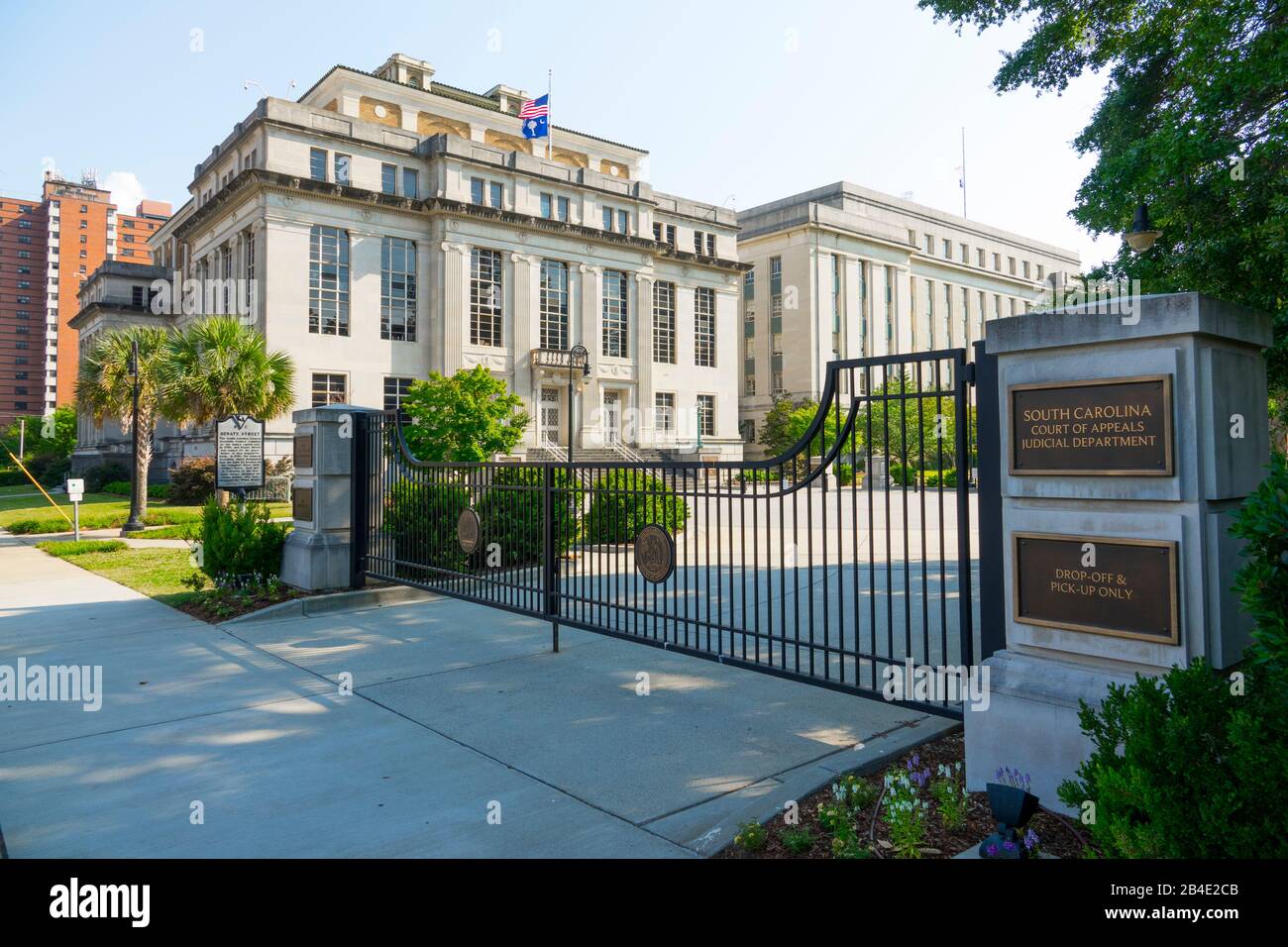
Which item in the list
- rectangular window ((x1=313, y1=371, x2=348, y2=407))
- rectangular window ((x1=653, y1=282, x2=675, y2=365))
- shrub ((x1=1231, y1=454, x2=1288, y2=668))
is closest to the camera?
shrub ((x1=1231, y1=454, x2=1288, y2=668))

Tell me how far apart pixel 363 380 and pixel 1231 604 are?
42.8 meters

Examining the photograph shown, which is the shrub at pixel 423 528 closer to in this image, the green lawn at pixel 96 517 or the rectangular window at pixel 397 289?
the green lawn at pixel 96 517

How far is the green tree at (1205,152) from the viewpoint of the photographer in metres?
7.98

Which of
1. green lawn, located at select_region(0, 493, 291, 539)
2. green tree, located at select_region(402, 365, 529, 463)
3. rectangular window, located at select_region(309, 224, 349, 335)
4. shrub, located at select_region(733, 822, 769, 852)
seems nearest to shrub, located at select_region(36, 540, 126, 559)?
green lawn, located at select_region(0, 493, 291, 539)

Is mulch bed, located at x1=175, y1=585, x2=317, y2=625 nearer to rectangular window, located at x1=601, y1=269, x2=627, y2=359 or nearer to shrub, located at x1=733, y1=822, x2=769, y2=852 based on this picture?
shrub, located at x1=733, y1=822, x2=769, y2=852

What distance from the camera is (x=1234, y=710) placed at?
2986 millimetres

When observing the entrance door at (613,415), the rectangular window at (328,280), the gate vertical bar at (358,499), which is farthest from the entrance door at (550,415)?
the gate vertical bar at (358,499)

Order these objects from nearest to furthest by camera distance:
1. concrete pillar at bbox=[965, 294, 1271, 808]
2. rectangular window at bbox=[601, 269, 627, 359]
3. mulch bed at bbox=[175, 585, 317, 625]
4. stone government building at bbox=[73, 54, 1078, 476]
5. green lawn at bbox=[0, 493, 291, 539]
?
1. concrete pillar at bbox=[965, 294, 1271, 808]
2. mulch bed at bbox=[175, 585, 317, 625]
3. green lawn at bbox=[0, 493, 291, 539]
4. stone government building at bbox=[73, 54, 1078, 476]
5. rectangular window at bbox=[601, 269, 627, 359]

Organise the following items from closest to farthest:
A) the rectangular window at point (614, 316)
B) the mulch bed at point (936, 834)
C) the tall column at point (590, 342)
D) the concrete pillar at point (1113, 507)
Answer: the mulch bed at point (936, 834) → the concrete pillar at point (1113, 507) → the tall column at point (590, 342) → the rectangular window at point (614, 316)

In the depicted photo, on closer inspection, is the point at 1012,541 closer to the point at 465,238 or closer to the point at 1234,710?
the point at 1234,710

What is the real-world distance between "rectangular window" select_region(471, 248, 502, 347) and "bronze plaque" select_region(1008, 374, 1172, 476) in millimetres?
43533

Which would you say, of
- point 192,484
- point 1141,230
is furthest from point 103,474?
point 1141,230

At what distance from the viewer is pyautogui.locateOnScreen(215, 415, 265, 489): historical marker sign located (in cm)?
1342

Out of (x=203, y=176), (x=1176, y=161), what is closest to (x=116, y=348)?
(x=203, y=176)
